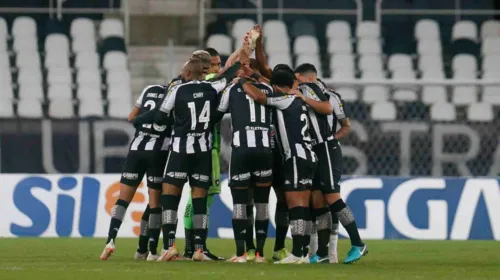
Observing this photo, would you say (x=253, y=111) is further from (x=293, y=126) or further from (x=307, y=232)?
(x=307, y=232)

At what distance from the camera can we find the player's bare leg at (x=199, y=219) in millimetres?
13875

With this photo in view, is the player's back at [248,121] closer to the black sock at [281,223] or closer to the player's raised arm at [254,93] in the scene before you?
the player's raised arm at [254,93]

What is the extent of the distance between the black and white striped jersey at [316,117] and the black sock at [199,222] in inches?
49.7

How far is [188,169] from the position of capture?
13.9 metres

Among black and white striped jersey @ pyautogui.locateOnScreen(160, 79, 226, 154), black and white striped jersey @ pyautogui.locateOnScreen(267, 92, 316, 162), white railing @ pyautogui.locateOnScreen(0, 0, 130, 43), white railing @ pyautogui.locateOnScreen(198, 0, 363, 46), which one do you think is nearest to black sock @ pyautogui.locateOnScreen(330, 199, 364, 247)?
black and white striped jersey @ pyautogui.locateOnScreen(267, 92, 316, 162)

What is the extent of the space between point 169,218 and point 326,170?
1604 millimetres

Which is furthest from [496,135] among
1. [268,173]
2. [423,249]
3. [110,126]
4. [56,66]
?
[56,66]

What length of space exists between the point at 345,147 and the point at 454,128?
152 centimetres

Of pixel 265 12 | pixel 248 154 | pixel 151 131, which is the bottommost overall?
pixel 248 154

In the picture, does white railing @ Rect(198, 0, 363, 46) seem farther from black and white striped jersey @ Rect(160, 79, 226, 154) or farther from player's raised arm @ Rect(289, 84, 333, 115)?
black and white striped jersey @ Rect(160, 79, 226, 154)

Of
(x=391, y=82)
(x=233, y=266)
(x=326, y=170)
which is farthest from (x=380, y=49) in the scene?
(x=233, y=266)

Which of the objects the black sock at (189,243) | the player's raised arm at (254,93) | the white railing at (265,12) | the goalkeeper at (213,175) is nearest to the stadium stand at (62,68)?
the white railing at (265,12)

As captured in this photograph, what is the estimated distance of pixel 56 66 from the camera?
24.9 m

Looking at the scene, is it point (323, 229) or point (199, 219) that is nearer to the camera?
point (199, 219)
